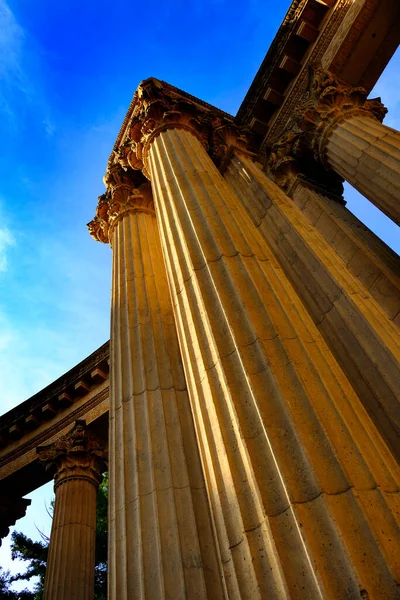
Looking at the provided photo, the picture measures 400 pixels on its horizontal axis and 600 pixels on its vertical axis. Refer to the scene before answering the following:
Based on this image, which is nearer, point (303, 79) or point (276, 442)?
point (276, 442)

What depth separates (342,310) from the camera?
9195 millimetres

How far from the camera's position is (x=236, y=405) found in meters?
5.70

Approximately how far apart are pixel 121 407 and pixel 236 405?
14.1 feet

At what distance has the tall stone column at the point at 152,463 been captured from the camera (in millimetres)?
6375

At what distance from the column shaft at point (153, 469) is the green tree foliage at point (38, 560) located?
25.7 m

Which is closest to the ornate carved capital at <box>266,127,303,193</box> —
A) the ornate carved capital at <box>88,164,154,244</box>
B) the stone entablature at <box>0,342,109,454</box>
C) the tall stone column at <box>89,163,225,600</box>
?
the ornate carved capital at <box>88,164,154,244</box>

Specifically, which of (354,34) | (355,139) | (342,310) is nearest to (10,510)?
(342,310)

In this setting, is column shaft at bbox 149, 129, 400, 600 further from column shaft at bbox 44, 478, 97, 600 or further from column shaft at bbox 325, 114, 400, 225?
column shaft at bbox 44, 478, 97, 600

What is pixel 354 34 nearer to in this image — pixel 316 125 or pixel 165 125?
pixel 316 125

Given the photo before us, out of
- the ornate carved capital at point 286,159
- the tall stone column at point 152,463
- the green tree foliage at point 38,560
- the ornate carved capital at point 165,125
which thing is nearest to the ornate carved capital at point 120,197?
the ornate carved capital at point 165,125

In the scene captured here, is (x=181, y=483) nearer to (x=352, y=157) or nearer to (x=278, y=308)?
(x=278, y=308)

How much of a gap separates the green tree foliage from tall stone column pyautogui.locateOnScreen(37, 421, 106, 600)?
14.7 m

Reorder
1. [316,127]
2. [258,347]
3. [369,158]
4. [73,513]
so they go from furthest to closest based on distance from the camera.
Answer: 1. [73,513]
2. [316,127]
3. [369,158]
4. [258,347]

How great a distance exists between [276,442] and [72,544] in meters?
14.6
